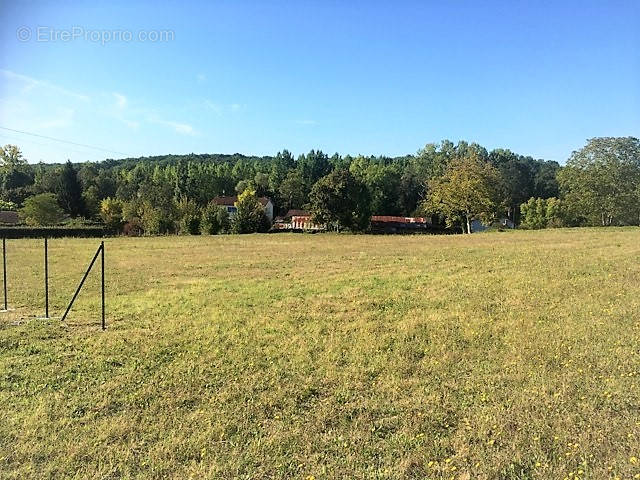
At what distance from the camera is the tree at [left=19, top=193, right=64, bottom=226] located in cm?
5403

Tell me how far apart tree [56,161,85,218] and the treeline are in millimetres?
161

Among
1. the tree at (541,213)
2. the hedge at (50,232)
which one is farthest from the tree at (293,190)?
the hedge at (50,232)

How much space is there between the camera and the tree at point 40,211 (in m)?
54.0

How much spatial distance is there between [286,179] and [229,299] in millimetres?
83264

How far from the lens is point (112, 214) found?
224 ft

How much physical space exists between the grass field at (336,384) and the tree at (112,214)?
56.8 m

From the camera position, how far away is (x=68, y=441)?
16.4 ft

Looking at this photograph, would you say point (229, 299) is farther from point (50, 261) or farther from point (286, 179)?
point (286, 179)

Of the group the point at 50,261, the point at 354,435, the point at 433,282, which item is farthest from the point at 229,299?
the point at 50,261

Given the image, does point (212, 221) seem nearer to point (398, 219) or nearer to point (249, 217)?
point (249, 217)

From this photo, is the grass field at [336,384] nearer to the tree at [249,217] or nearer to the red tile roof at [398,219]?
the tree at [249,217]

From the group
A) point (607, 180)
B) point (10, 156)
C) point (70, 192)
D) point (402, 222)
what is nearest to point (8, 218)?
point (70, 192)

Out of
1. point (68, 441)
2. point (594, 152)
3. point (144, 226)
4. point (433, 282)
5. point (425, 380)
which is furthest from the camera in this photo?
Result: point (144, 226)

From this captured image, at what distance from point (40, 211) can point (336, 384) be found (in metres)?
59.4
